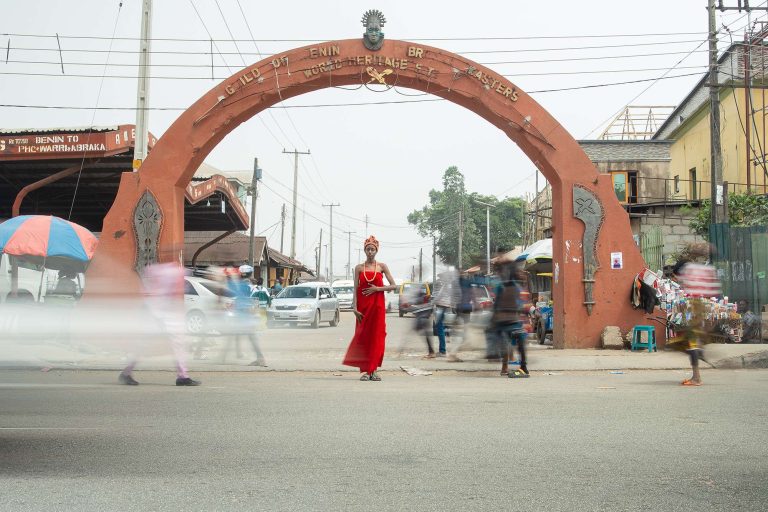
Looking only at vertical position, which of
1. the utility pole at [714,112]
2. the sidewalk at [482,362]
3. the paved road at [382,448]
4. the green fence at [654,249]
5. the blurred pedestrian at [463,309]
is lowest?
the paved road at [382,448]

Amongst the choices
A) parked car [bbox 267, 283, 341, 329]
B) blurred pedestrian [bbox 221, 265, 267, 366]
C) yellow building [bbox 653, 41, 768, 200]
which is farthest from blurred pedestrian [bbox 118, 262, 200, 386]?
yellow building [bbox 653, 41, 768, 200]

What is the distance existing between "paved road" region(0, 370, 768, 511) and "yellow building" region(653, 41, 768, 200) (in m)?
18.5

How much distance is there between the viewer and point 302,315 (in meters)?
25.9

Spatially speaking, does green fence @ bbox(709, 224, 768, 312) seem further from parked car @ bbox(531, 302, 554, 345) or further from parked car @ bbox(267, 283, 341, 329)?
parked car @ bbox(267, 283, 341, 329)

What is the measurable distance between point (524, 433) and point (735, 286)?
38.9ft

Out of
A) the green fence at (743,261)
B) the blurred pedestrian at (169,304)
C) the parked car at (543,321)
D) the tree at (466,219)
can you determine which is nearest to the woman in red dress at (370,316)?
the blurred pedestrian at (169,304)

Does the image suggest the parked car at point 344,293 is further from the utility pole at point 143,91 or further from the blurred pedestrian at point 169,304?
the blurred pedestrian at point 169,304

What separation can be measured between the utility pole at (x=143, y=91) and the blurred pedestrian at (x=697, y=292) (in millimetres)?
13061

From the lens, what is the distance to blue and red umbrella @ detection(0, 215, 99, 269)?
13.5m

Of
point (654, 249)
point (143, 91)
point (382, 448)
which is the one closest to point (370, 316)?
point (382, 448)

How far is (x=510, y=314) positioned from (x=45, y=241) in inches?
347

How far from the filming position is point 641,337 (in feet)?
48.1

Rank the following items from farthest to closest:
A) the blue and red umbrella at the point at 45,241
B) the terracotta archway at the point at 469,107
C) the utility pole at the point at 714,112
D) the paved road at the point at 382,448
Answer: the utility pole at the point at 714,112, the terracotta archway at the point at 469,107, the blue and red umbrella at the point at 45,241, the paved road at the point at 382,448

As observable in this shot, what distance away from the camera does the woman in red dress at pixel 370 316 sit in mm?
10289
